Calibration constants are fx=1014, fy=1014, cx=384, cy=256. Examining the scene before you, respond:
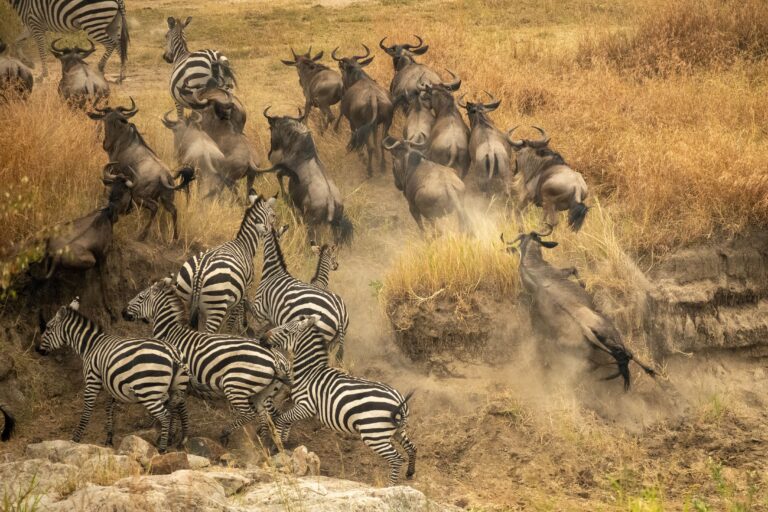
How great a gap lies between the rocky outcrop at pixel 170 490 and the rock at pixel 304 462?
1.47 feet

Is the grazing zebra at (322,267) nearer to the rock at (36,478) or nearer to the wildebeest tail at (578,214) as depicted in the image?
the wildebeest tail at (578,214)

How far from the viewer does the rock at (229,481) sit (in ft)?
18.8

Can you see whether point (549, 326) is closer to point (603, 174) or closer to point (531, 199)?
point (531, 199)

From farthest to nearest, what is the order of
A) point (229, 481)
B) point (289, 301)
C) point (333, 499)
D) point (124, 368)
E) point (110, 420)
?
point (289, 301), point (110, 420), point (124, 368), point (229, 481), point (333, 499)

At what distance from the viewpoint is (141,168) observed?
927 cm

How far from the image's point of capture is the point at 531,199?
32.7 feet

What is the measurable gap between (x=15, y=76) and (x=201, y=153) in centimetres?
288

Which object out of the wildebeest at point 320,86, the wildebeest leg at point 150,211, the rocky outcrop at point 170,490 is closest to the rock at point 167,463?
the rocky outcrop at point 170,490

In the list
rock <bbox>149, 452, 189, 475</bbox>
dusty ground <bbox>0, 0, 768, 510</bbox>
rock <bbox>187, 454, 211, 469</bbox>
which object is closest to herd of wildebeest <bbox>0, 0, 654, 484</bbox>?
dusty ground <bbox>0, 0, 768, 510</bbox>

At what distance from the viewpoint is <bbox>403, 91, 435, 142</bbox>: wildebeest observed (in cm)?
1134

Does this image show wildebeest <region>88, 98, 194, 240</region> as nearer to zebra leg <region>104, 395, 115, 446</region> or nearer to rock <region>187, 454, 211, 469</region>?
zebra leg <region>104, 395, 115, 446</region>

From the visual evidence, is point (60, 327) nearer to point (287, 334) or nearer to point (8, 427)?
point (8, 427)

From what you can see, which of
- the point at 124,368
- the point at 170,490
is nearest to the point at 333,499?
the point at 170,490

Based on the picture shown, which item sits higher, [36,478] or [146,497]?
[146,497]
